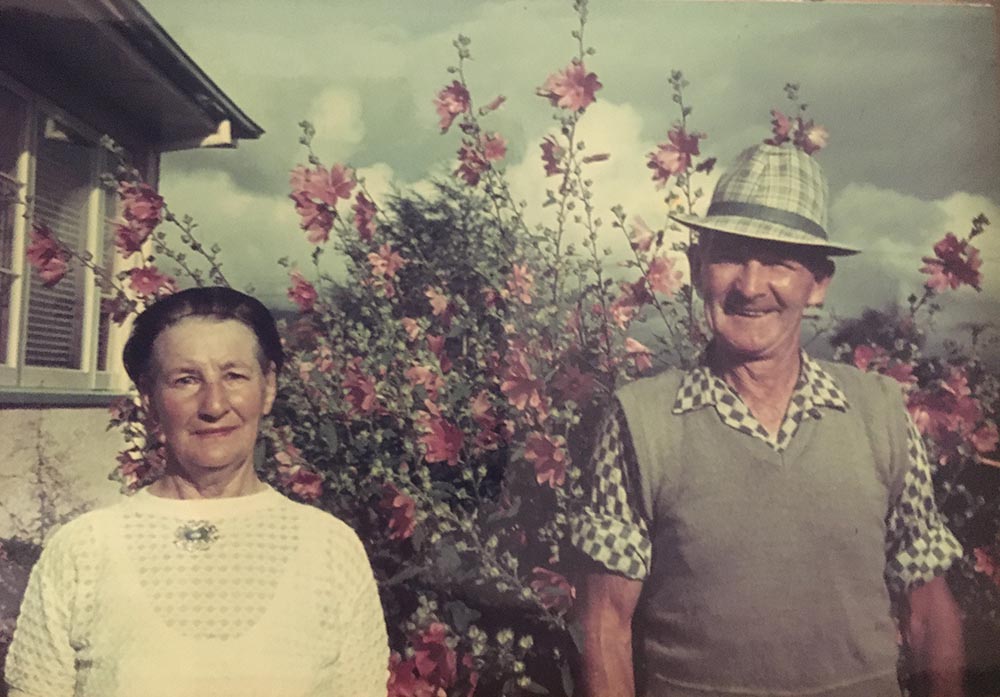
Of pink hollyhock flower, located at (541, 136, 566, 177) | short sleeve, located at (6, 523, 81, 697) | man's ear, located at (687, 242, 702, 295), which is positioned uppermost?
pink hollyhock flower, located at (541, 136, 566, 177)

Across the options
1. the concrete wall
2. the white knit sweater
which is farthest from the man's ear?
the concrete wall

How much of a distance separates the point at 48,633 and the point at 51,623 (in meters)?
0.02

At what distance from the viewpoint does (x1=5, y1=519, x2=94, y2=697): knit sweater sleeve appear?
148 centimetres

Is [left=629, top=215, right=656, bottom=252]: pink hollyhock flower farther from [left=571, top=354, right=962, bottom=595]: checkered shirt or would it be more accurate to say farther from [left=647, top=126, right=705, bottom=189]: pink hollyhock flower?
[left=571, top=354, right=962, bottom=595]: checkered shirt

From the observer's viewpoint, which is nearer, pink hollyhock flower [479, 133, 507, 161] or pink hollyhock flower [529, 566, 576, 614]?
pink hollyhock flower [529, 566, 576, 614]

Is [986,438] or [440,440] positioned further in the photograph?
[986,438]

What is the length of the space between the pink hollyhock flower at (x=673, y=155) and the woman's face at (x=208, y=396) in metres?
0.87

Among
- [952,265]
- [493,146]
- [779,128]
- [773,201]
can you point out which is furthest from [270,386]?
[952,265]

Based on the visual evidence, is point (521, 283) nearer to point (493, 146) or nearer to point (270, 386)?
point (493, 146)

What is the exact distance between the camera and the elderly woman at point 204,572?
4.80ft

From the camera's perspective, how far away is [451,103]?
5.65ft

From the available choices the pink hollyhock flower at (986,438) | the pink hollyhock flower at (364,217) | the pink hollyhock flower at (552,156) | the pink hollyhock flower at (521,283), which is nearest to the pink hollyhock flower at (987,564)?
the pink hollyhock flower at (986,438)

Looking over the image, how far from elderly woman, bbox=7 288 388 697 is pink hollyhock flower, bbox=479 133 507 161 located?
0.55 meters

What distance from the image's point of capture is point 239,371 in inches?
60.8
